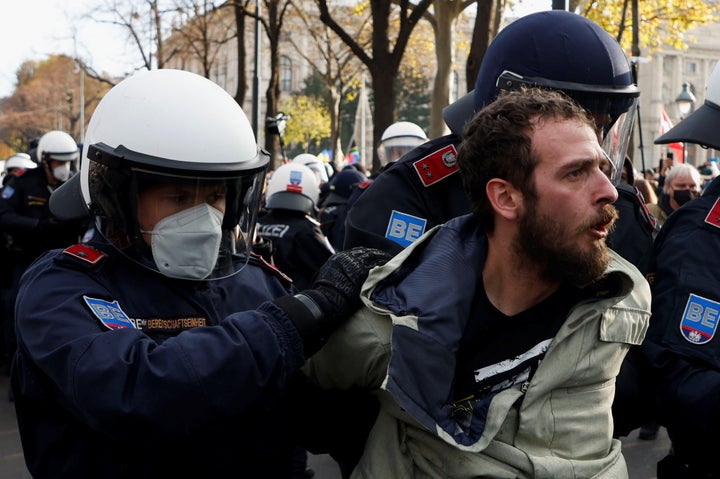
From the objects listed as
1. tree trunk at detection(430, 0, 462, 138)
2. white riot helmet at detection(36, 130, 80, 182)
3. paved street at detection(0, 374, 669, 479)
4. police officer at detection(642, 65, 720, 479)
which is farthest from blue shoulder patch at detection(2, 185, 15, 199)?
tree trunk at detection(430, 0, 462, 138)

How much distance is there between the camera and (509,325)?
209cm

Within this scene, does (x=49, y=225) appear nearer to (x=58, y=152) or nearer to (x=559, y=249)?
(x=58, y=152)

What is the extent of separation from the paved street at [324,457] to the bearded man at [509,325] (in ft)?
12.6

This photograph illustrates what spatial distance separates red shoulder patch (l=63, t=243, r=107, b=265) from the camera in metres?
2.04

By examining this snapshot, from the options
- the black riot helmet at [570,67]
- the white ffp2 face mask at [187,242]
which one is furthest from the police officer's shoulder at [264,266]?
the black riot helmet at [570,67]

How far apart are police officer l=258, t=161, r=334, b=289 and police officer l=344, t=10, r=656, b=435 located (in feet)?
12.3

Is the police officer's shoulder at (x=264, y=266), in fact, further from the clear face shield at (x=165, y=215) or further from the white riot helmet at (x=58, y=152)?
the white riot helmet at (x=58, y=152)

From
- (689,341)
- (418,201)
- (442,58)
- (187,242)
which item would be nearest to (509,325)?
(689,341)

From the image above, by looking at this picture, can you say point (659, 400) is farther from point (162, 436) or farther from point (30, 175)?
point (30, 175)

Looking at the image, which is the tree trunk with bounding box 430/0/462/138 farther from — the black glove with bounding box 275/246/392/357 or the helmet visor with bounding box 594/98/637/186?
the black glove with bounding box 275/246/392/357

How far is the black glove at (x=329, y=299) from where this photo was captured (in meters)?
1.86

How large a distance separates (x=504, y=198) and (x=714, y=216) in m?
0.74

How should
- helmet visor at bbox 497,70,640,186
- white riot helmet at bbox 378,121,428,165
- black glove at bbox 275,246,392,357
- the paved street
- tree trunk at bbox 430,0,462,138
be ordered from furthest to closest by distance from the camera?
tree trunk at bbox 430,0,462,138
white riot helmet at bbox 378,121,428,165
the paved street
helmet visor at bbox 497,70,640,186
black glove at bbox 275,246,392,357

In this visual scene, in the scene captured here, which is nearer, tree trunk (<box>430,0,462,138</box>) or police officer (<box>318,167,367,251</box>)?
police officer (<box>318,167,367,251</box>)
